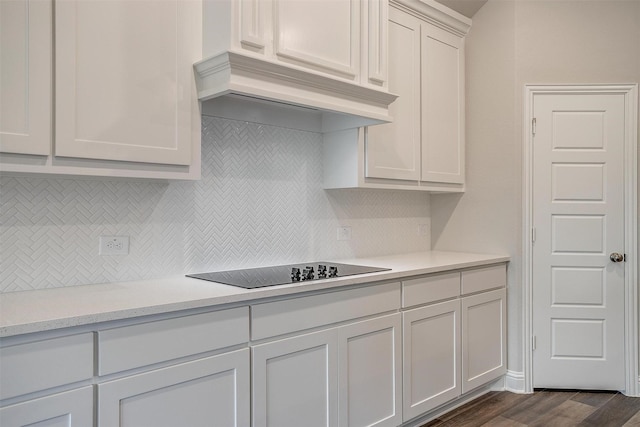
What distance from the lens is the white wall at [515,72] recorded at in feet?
10.6

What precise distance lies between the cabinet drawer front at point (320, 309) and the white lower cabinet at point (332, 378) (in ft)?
0.16

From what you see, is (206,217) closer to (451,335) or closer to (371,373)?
(371,373)

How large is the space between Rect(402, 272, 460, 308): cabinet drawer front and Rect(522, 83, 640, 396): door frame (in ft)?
2.50

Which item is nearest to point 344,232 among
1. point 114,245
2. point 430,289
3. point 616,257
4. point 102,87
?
A: point 430,289

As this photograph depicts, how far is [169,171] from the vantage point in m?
1.93

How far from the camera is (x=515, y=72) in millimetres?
3326

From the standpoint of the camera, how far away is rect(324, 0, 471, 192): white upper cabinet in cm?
282

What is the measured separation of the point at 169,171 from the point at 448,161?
2.15 meters

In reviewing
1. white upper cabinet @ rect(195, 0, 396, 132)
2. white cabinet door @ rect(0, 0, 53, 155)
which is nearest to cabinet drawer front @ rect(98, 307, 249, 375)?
white cabinet door @ rect(0, 0, 53, 155)

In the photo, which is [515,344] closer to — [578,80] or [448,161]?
[448,161]

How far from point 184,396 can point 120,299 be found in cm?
42

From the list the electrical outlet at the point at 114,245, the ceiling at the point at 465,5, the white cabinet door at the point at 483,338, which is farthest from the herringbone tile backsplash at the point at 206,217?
the ceiling at the point at 465,5

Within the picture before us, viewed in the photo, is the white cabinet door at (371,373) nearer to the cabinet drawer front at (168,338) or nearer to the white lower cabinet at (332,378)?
the white lower cabinet at (332,378)

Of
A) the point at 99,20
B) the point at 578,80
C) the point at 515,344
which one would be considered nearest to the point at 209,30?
the point at 99,20
